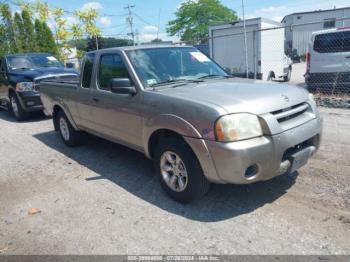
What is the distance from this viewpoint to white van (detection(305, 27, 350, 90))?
30.8ft

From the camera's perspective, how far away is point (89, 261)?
2895mm

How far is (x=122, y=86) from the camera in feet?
12.9

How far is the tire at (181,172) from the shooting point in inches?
135

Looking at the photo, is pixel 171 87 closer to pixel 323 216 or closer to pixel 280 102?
pixel 280 102

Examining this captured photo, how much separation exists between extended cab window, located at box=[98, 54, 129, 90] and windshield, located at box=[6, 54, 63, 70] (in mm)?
6156

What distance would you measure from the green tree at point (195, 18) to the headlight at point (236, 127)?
4588cm

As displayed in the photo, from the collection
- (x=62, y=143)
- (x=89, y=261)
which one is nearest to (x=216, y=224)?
(x=89, y=261)

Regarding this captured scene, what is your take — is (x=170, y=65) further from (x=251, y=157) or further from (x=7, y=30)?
(x=7, y=30)

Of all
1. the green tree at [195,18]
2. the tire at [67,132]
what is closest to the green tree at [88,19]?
the tire at [67,132]

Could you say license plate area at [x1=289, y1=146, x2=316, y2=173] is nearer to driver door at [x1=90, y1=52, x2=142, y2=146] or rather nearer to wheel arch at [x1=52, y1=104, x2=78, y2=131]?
driver door at [x1=90, y1=52, x2=142, y2=146]

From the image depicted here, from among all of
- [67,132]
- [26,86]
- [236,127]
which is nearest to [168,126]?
[236,127]

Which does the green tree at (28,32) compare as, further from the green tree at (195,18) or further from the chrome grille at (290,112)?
the green tree at (195,18)

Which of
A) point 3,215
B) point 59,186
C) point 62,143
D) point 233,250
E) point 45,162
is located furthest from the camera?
point 62,143

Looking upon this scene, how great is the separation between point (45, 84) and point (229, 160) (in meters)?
5.27
